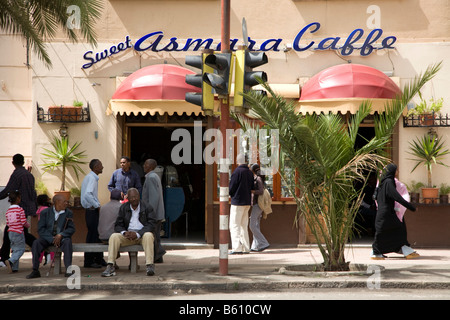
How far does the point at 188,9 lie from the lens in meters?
15.8

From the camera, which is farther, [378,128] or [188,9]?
[188,9]

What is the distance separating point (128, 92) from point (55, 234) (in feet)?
13.5

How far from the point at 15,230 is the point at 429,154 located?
8605 millimetres

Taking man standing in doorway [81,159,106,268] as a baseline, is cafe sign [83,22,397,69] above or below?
above

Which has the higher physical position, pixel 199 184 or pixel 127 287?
pixel 199 184

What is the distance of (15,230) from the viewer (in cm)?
1216

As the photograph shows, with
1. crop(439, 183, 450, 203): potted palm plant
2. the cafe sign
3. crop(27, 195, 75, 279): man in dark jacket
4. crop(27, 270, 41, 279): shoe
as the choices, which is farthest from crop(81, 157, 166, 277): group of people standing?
crop(439, 183, 450, 203): potted palm plant

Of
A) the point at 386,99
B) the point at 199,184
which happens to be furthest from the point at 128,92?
the point at 386,99

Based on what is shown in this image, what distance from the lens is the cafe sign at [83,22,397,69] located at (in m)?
15.6

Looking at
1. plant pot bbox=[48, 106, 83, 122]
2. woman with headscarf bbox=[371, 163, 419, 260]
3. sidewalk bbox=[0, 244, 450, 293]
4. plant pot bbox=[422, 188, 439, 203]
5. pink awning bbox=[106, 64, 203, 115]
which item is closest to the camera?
sidewalk bbox=[0, 244, 450, 293]

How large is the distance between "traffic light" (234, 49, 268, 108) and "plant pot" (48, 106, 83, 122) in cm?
591

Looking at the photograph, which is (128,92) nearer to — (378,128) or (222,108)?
(222,108)

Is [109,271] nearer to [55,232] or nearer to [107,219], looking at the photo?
[107,219]

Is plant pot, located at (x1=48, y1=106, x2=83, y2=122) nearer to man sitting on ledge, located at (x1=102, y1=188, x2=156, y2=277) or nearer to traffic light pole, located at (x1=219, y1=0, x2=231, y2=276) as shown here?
man sitting on ledge, located at (x1=102, y1=188, x2=156, y2=277)
